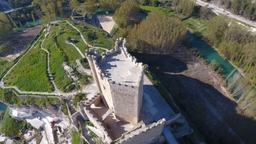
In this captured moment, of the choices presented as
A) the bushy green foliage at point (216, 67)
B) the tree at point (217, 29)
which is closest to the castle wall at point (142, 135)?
the bushy green foliage at point (216, 67)

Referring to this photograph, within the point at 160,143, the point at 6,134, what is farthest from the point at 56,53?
the point at 160,143

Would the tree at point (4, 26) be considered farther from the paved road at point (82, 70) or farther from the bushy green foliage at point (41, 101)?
the paved road at point (82, 70)

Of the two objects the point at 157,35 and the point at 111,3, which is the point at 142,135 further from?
the point at 111,3

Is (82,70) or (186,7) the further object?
(186,7)

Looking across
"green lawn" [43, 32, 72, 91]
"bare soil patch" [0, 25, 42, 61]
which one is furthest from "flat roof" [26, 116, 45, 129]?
"bare soil patch" [0, 25, 42, 61]

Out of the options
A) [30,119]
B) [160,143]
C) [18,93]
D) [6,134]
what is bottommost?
[6,134]

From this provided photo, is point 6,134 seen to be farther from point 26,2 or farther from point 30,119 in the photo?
point 26,2

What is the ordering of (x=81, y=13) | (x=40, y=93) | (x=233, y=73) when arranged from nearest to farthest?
(x=40, y=93), (x=233, y=73), (x=81, y=13)

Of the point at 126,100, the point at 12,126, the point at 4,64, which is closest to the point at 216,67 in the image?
the point at 126,100
